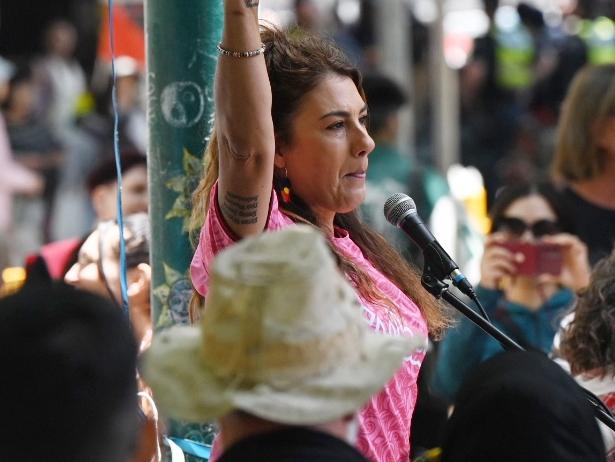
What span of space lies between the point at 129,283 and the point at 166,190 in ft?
2.53

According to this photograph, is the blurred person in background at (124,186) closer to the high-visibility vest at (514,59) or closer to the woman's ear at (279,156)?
the woman's ear at (279,156)

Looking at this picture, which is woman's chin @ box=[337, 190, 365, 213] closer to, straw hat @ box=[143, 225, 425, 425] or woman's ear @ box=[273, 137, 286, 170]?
woman's ear @ box=[273, 137, 286, 170]

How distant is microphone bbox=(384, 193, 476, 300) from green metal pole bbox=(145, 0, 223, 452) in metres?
0.61

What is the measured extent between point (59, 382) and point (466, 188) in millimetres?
7660

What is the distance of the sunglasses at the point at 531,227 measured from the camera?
5.32 metres

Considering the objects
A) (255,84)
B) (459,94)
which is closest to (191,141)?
(255,84)

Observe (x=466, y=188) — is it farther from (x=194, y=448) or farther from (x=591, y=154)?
(x=194, y=448)

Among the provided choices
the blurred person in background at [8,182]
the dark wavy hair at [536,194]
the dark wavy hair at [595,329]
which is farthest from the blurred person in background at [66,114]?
the dark wavy hair at [595,329]

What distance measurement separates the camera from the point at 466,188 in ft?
30.5

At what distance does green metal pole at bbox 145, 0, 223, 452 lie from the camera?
341 centimetres

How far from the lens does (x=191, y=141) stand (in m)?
3.46

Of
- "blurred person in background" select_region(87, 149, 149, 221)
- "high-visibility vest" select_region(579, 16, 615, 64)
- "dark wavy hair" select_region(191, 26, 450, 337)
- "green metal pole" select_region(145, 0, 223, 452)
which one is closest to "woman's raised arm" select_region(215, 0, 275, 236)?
"dark wavy hair" select_region(191, 26, 450, 337)

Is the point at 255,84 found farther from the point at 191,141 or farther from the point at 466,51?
the point at 466,51

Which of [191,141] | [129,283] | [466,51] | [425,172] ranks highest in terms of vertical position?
[191,141]
